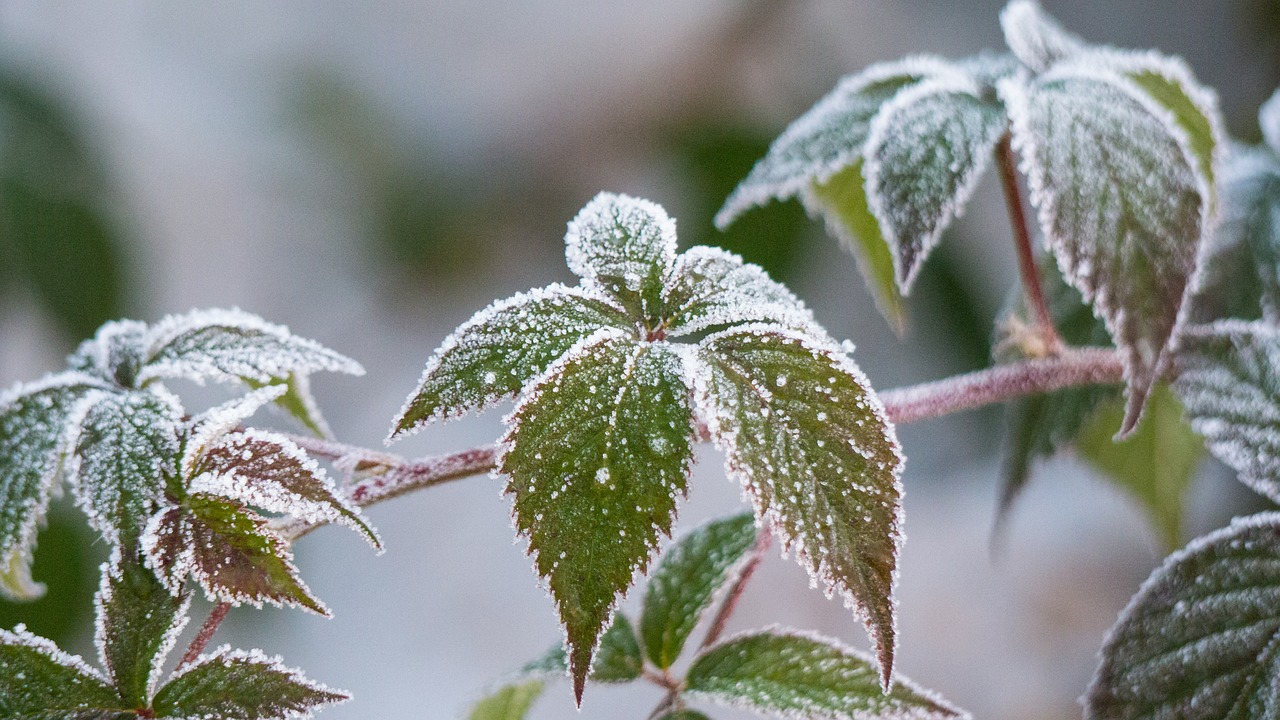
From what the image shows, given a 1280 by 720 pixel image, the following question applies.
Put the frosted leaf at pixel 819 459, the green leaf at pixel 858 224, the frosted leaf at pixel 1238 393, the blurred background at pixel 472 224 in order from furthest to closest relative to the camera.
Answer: the blurred background at pixel 472 224 < the green leaf at pixel 858 224 < the frosted leaf at pixel 1238 393 < the frosted leaf at pixel 819 459

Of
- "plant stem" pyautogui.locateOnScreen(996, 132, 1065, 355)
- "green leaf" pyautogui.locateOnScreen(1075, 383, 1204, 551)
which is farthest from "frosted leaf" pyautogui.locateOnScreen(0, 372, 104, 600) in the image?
"green leaf" pyautogui.locateOnScreen(1075, 383, 1204, 551)

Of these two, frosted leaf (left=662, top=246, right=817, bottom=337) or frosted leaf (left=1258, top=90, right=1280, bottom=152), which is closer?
frosted leaf (left=662, top=246, right=817, bottom=337)

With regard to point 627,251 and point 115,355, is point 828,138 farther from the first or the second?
point 115,355

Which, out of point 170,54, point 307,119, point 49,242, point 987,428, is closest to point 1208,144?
point 987,428

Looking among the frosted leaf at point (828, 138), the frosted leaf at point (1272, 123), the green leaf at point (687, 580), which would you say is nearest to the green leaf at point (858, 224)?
the frosted leaf at point (828, 138)

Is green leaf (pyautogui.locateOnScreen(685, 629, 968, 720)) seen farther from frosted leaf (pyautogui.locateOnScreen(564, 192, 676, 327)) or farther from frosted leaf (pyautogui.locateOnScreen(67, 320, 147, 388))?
frosted leaf (pyautogui.locateOnScreen(67, 320, 147, 388))

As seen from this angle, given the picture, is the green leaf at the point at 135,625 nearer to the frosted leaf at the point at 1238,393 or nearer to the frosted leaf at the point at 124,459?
the frosted leaf at the point at 124,459
